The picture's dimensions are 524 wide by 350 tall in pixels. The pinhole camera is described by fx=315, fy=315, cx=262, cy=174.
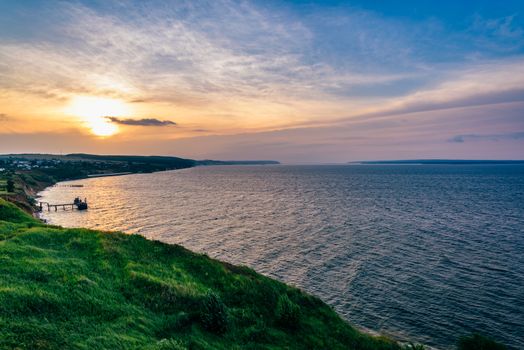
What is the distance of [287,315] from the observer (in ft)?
84.8

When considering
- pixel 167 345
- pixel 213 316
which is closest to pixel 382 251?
pixel 213 316

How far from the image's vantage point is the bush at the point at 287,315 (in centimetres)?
2559

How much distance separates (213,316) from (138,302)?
569 centimetres

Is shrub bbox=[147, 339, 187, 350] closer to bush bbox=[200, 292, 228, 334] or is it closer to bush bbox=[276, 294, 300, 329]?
bush bbox=[200, 292, 228, 334]

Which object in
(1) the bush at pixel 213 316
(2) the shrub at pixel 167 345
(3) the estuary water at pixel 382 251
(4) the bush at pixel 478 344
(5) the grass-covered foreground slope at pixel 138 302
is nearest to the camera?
(2) the shrub at pixel 167 345

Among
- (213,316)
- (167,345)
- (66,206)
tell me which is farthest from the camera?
(66,206)

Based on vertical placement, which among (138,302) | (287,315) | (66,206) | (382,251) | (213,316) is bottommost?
(382,251)

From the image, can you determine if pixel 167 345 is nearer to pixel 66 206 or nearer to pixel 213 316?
pixel 213 316

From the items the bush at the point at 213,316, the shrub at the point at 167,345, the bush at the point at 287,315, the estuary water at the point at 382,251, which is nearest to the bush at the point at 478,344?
the estuary water at the point at 382,251

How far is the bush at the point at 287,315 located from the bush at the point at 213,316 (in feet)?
17.2

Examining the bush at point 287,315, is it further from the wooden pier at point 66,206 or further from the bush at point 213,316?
the wooden pier at point 66,206

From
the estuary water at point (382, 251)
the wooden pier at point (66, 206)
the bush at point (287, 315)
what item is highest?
the wooden pier at point (66, 206)

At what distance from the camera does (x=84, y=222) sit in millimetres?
80062

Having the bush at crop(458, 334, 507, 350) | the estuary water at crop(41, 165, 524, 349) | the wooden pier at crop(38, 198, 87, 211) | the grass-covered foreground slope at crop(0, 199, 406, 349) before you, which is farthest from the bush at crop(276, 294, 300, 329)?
the wooden pier at crop(38, 198, 87, 211)
